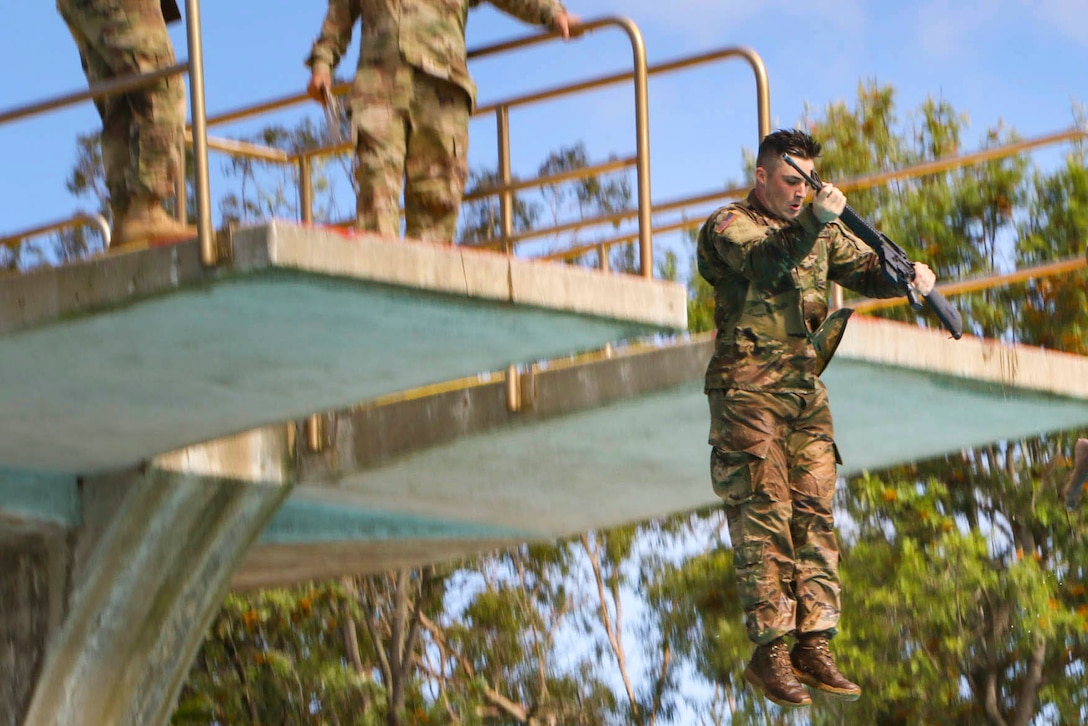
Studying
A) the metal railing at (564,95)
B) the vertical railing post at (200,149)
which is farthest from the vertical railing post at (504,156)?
the vertical railing post at (200,149)

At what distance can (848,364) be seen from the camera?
9844mm

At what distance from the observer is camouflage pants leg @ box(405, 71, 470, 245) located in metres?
8.74

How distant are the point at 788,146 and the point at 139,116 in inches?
120

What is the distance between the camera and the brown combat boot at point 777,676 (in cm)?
688

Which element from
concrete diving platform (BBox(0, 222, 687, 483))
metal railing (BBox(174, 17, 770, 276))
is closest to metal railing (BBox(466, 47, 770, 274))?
metal railing (BBox(174, 17, 770, 276))

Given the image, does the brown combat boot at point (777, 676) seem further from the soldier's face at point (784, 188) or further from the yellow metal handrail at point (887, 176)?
the yellow metal handrail at point (887, 176)

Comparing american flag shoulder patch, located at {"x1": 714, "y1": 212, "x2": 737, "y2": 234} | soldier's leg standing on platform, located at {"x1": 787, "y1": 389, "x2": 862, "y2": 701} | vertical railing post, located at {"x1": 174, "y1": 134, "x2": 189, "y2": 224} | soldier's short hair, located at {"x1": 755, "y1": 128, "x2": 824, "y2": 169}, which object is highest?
vertical railing post, located at {"x1": 174, "y1": 134, "x2": 189, "y2": 224}

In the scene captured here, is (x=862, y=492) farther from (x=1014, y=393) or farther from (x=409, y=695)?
(x=1014, y=393)

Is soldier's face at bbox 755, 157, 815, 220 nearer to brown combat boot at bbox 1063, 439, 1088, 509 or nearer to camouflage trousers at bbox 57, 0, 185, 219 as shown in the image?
brown combat boot at bbox 1063, 439, 1088, 509

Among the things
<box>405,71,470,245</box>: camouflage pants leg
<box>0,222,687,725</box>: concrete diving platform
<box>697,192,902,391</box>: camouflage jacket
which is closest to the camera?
<box>697,192,902,391</box>: camouflage jacket

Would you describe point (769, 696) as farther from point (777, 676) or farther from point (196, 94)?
point (196, 94)

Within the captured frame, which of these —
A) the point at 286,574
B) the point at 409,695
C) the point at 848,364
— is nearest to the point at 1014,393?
the point at 848,364

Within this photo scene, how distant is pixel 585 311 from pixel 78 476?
4.58m

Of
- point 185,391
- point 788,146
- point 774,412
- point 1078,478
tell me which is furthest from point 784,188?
point 185,391
